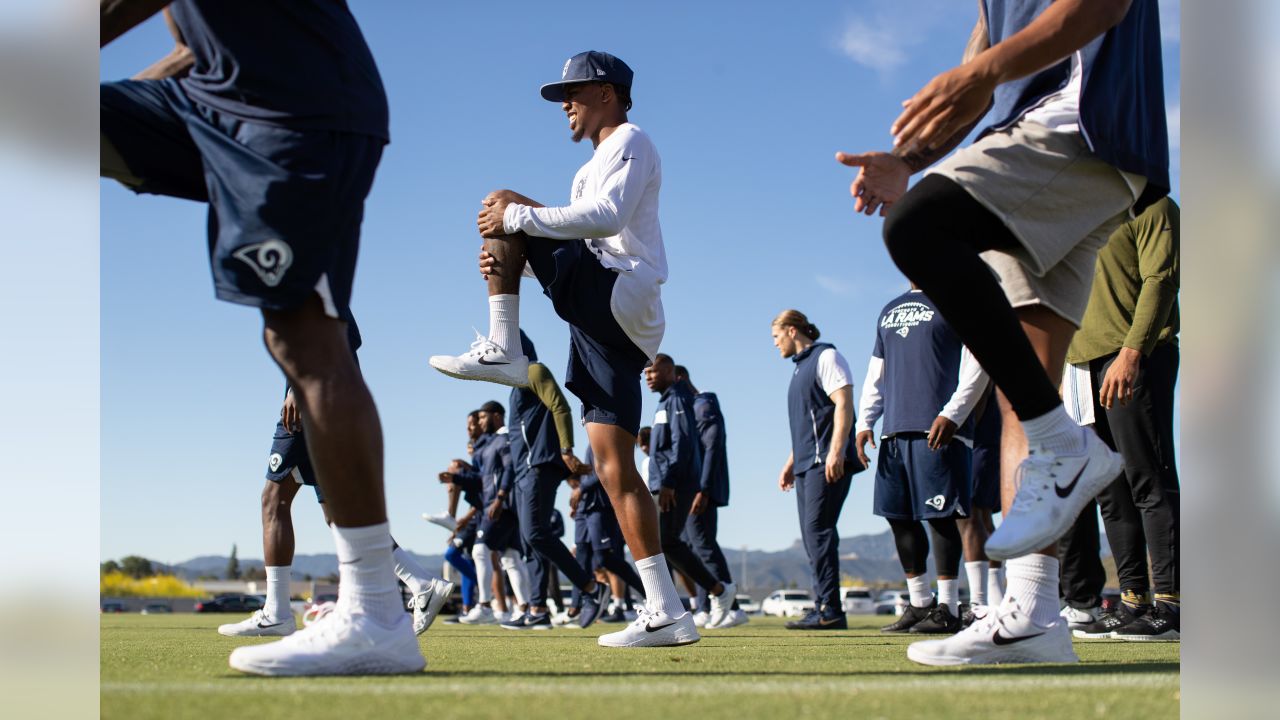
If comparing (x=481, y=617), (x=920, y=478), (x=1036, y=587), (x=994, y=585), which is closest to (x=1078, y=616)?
(x=994, y=585)

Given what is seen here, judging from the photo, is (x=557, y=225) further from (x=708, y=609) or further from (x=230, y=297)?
(x=708, y=609)

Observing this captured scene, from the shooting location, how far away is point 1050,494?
2.92 meters

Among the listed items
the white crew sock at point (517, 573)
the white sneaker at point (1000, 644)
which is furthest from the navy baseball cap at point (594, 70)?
the white crew sock at point (517, 573)

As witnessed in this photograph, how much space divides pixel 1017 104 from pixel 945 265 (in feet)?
2.23

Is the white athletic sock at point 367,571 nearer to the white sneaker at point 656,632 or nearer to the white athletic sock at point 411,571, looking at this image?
the white sneaker at point 656,632

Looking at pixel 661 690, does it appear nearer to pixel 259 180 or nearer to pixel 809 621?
pixel 259 180

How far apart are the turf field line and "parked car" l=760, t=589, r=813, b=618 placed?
5982cm

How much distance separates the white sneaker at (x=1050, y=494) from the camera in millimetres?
2812

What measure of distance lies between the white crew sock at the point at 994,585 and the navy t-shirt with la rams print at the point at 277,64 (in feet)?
18.9

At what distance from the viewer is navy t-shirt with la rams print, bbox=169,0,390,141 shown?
2.82m

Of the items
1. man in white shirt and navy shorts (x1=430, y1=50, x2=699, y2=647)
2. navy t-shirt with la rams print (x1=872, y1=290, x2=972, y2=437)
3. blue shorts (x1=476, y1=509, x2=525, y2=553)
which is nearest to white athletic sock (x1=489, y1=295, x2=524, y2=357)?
man in white shirt and navy shorts (x1=430, y1=50, x2=699, y2=647)

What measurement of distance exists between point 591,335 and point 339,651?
7.21ft
